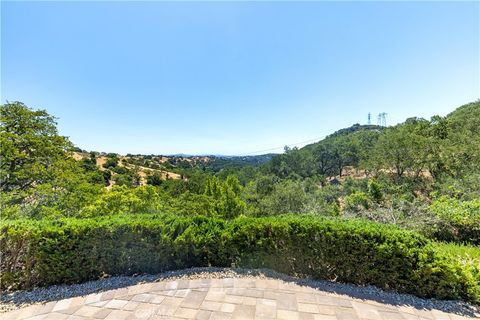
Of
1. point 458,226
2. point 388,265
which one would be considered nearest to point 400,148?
point 458,226

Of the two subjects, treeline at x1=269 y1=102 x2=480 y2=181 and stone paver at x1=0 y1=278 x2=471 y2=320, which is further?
treeline at x1=269 y1=102 x2=480 y2=181

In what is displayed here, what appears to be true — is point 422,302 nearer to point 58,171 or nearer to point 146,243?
point 146,243

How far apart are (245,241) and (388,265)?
6.70 ft

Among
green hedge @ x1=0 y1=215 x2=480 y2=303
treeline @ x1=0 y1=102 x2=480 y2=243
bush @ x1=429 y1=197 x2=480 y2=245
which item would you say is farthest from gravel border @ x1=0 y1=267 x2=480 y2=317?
bush @ x1=429 y1=197 x2=480 y2=245

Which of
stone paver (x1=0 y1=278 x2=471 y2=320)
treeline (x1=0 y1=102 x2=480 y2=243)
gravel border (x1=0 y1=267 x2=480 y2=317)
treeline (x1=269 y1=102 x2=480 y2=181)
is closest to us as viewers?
stone paver (x1=0 y1=278 x2=471 y2=320)

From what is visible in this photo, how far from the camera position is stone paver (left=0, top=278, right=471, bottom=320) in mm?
2869

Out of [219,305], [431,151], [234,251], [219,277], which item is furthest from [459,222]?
[431,151]

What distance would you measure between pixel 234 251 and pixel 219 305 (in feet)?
3.10

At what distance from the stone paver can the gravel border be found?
12cm

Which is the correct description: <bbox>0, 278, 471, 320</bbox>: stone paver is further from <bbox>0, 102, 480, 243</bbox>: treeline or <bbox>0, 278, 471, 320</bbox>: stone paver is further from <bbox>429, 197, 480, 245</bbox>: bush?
<bbox>429, 197, 480, 245</bbox>: bush

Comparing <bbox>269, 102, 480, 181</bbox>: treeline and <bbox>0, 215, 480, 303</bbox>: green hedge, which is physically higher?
<bbox>269, 102, 480, 181</bbox>: treeline

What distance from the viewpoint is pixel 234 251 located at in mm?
3912

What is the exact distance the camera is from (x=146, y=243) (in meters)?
3.77

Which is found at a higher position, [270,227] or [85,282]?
[270,227]
